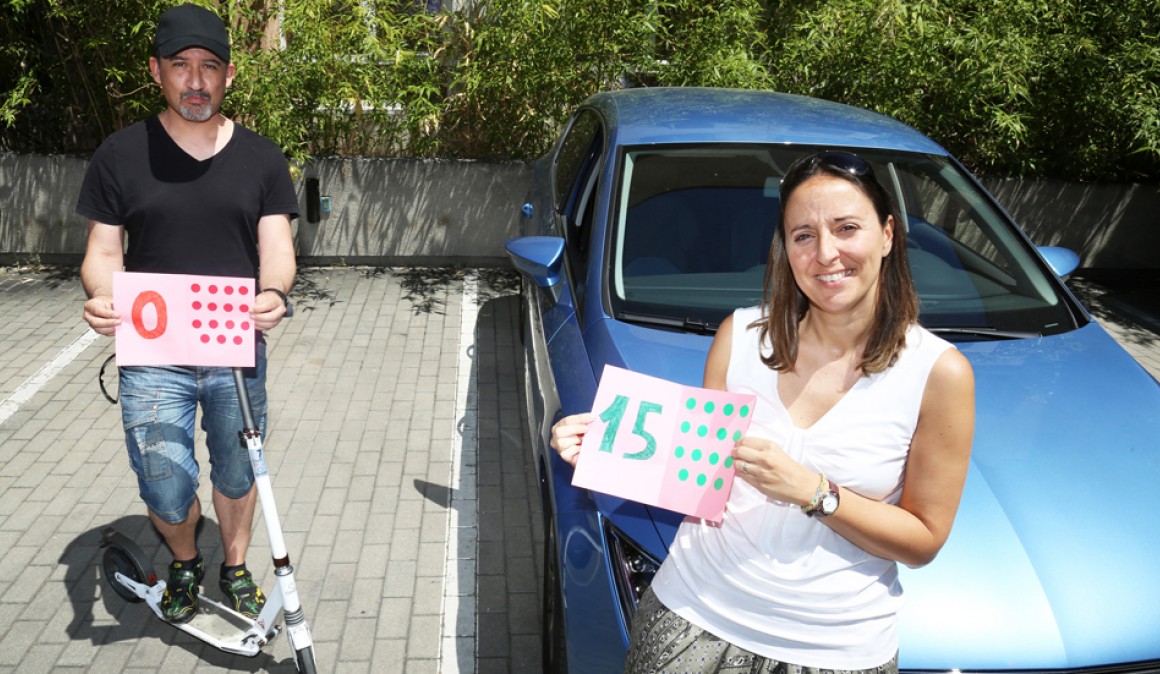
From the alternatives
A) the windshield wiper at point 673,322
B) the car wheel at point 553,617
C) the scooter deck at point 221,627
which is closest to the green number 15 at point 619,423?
the car wheel at point 553,617

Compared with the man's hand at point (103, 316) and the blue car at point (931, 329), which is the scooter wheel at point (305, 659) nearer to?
the blue car at point (931, 329)

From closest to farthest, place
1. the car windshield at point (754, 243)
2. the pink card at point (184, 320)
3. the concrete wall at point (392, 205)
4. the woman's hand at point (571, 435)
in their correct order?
1. the woman's hand at point (571, 435)
2. the pink card at point (184, 320)
3. the car windshield at point (754, 243)
4. the concrete wall at point (392, 205)

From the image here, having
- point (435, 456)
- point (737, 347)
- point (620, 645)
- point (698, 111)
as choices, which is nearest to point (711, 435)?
point (737, 347)

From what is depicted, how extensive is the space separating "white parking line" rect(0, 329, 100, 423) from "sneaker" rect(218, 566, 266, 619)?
241 centimetres

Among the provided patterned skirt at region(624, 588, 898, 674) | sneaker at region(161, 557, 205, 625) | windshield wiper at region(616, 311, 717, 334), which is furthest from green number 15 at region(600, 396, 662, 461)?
sneaker at region(161, 557, 205, 625)

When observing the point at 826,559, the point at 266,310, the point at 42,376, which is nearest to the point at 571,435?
the point at 826,559

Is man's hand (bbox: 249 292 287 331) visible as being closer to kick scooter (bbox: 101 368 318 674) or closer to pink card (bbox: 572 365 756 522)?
kick scooter (bbox: 101 368 318 674)

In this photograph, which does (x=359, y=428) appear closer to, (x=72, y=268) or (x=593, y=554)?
(x=593, y=554)

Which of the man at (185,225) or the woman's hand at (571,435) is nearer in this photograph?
the woman's hand at (571,435)

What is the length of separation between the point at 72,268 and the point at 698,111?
5.63m

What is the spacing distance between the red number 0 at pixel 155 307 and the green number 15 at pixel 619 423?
1.56m

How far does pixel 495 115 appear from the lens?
8.17 meters

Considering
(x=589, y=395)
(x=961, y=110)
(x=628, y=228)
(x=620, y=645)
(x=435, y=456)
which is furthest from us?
(x=961, y=110)

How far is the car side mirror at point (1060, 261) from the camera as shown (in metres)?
3.95
